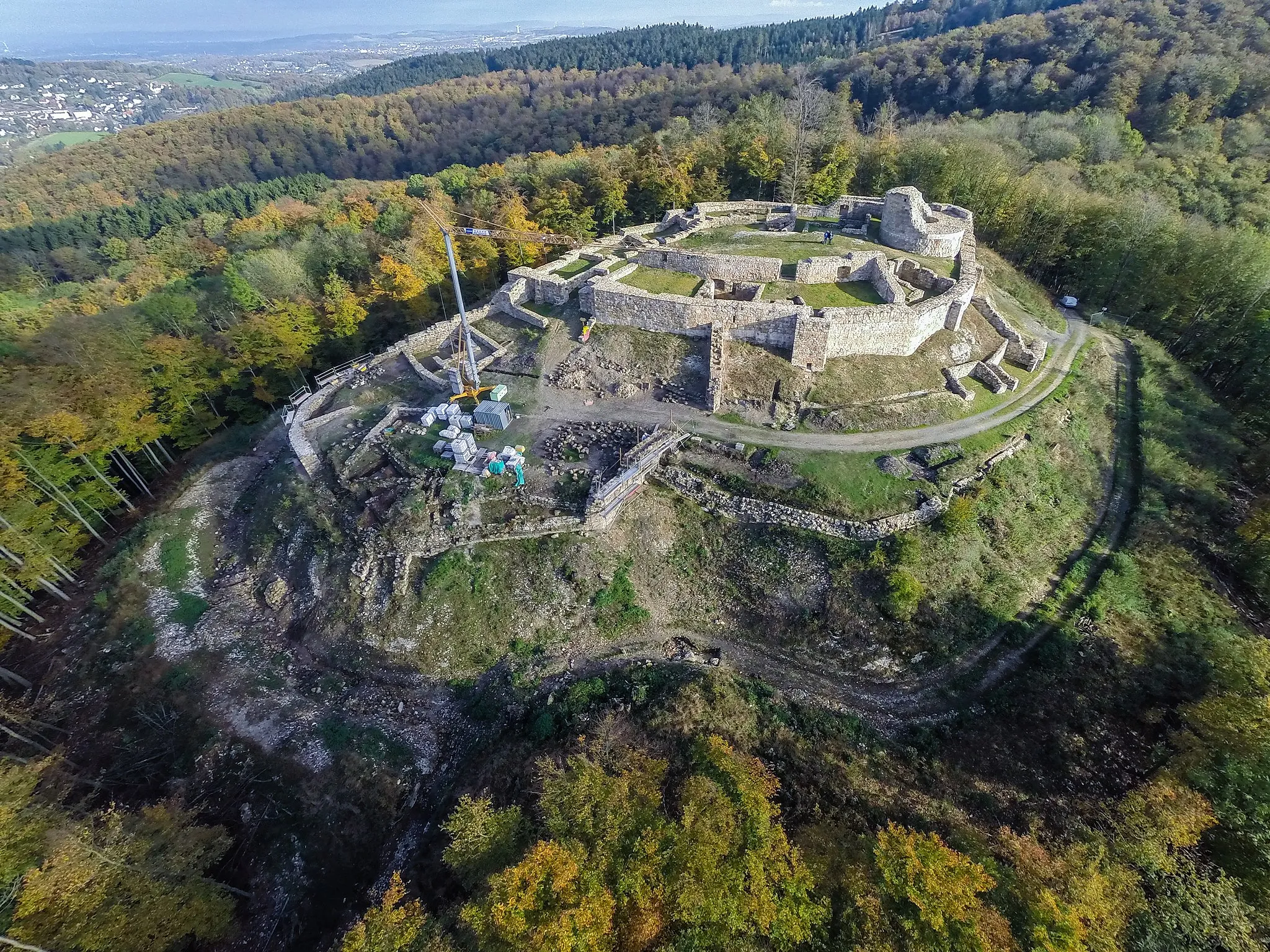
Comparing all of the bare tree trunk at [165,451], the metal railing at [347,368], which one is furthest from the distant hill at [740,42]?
the bare tree trunk at [165,451]

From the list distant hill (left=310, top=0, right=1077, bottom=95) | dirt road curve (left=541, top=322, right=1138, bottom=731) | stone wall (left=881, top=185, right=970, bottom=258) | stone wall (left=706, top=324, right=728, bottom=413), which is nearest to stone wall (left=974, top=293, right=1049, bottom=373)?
stone wall (left=881, top=185, right=970, bottom=258)

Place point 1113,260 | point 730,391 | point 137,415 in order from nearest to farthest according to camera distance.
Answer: point 730,391 < point 137,415 < point 1113,260

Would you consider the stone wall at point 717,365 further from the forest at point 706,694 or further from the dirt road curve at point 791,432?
the forest at point 706,694

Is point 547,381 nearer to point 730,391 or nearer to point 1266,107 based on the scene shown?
point 730,391

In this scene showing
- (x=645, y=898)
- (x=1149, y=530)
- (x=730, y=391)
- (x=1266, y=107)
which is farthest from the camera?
(x=1266, y=107)

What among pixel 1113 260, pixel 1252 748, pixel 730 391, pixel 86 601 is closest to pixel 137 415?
pixel 86 601

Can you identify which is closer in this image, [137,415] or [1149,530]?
[1149,530]

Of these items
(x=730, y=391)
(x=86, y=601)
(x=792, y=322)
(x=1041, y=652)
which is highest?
(x=792, y=322)
